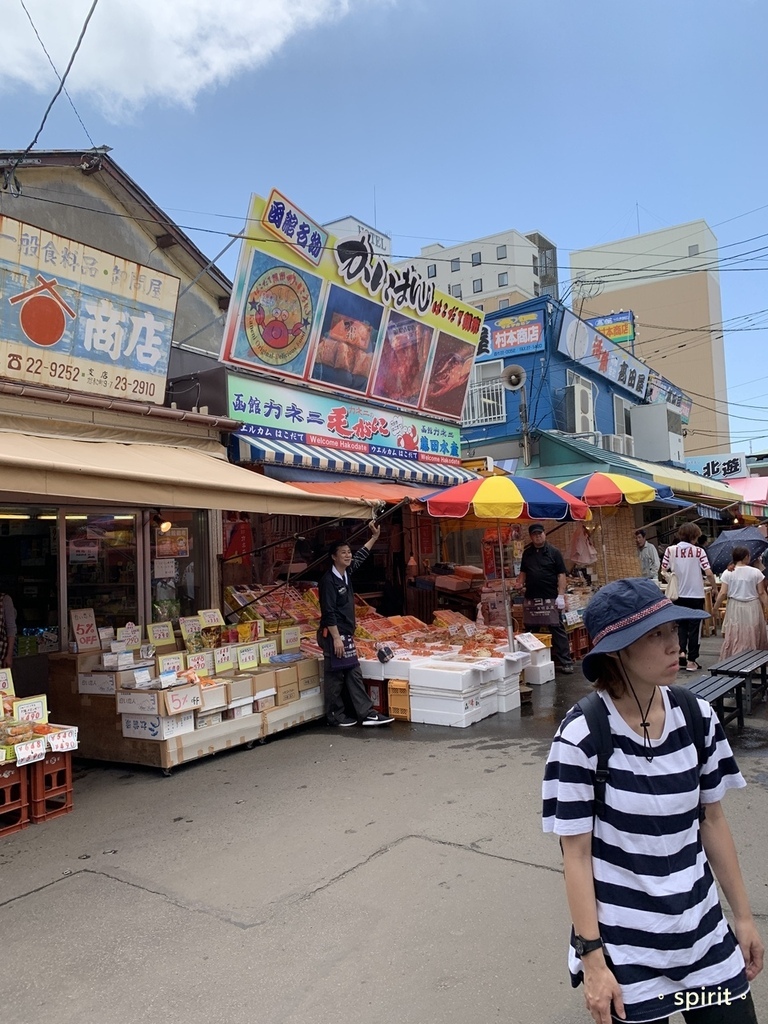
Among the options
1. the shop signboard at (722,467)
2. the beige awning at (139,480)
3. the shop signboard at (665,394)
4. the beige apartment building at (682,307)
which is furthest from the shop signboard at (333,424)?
the beige apartment building at (682,307)

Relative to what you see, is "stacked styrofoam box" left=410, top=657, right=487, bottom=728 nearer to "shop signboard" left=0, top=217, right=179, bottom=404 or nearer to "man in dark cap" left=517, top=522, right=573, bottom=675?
"man in dark cap" left=517, top=522, right=573, bottom=675

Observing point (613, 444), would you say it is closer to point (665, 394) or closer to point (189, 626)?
point (665, 394)

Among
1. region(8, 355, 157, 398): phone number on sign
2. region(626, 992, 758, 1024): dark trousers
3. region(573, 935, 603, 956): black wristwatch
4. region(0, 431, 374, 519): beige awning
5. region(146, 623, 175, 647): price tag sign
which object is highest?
region(8, 355, 157, 398): phone number on sign

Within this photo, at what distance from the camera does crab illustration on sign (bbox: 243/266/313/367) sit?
9906mm

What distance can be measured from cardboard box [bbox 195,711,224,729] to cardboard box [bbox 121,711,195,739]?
0.22 ft

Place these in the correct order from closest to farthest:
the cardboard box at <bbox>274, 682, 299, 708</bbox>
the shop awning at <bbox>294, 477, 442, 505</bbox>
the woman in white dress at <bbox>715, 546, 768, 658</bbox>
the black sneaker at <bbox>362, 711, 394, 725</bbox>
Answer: the cardboard box at <bbox>274, 682, 299, 708</bbox> → the black sneaker at <bbox>362, 711, 394, 725</bbox> → the woman in white dress at <bbox>715, 546, 768, 658</bbox> → the shop awning at <bbox>294, 477, 442, 505</bbox>

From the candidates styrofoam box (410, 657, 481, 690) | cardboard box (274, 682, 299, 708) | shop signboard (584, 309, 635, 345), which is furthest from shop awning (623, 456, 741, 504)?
cardboard box (274, 682, 299, 708)

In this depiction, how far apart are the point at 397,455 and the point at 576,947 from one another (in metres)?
11.0

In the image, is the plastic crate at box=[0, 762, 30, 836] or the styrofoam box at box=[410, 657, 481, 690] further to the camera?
the styrofoam box at box=[410, 657, 481, 690]

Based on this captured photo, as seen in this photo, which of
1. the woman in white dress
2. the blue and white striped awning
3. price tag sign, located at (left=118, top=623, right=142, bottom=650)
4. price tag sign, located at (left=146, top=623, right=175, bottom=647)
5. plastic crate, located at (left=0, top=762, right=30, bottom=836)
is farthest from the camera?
the blue and white striped awning

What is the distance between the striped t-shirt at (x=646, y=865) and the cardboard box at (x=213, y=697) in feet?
17.2

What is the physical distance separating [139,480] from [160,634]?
8.74 ft

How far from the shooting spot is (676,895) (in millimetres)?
1895

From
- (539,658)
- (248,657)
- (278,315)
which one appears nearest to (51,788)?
(248,657)
